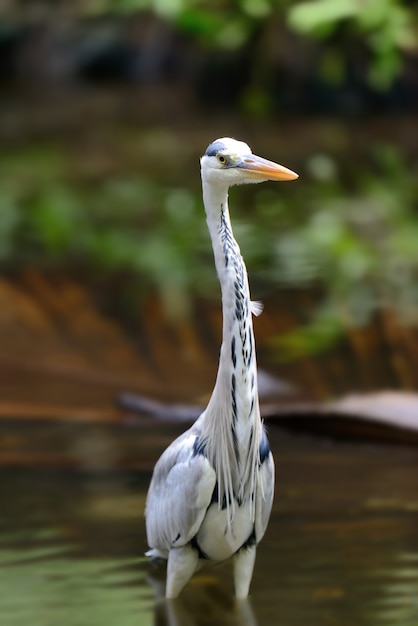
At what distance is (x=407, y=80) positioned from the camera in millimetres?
14633

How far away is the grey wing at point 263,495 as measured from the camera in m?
3.73

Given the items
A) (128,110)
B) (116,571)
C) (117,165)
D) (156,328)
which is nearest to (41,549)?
(116,571)

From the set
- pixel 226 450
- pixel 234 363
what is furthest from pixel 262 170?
pixel 226 450

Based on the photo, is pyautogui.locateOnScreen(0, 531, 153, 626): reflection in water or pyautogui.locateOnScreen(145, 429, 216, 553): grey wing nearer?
pyautogui.locateOnScreen(145, 429, 216, 553): grey wing

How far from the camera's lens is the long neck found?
3562mm

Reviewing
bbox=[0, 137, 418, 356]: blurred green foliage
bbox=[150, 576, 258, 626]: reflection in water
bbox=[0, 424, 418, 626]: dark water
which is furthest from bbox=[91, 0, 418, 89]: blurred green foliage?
bbox=[150, 576, 258, 626]: reflection in water

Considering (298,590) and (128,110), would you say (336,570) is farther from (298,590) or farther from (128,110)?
(128,110)

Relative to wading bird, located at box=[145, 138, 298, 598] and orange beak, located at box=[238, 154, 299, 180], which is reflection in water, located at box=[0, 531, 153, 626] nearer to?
wading bird, located at box=[145, 138, 298, 598]

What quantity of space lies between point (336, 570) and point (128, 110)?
1294cm

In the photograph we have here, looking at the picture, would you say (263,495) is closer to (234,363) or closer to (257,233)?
(234,363)

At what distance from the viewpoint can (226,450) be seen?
3.65 m

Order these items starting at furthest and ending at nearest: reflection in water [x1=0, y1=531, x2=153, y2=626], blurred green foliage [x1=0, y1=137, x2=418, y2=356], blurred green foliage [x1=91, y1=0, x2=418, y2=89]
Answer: blurred green foliage [x1=91, y1=0, x2=418, y2=89] < blurred green foliage [x1=0, y1=137, x2=418, y2=356] < reflection in water [x1=0, y1=531, x2=153, y2=626]

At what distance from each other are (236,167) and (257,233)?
622 cm

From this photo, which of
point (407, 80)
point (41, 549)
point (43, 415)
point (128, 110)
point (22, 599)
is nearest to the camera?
point (22, 599)
